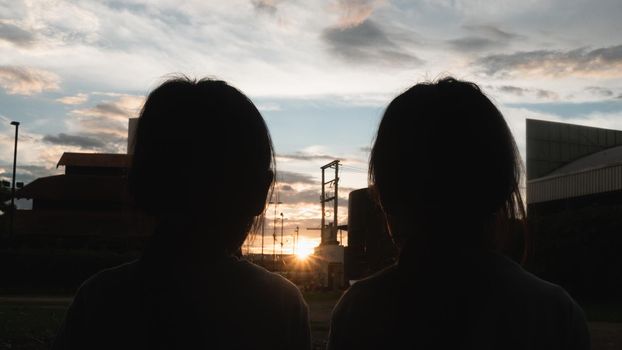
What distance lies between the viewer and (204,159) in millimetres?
1808

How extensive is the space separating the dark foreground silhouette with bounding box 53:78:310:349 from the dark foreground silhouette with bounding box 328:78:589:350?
0.91 ft

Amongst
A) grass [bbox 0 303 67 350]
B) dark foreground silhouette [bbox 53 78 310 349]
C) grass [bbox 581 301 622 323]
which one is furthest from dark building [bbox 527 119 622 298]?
grass [bbox 0 303 67 350]

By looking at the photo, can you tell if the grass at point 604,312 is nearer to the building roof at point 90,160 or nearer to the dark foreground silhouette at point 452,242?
the dark foreground silhouette at point 452,242

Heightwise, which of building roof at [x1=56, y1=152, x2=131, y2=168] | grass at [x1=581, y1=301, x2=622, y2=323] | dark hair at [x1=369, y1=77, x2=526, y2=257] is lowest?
grass at [x1=581, y1=301, x2=622, y2=323]

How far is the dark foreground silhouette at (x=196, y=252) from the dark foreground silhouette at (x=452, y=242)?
0.28 meters

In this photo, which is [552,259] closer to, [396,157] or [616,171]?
[616,171]

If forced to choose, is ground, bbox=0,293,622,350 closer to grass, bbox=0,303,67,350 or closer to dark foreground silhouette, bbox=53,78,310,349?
grass, bbox=0,303,67,350

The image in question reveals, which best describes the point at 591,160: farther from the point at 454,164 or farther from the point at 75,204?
the point at 454,164

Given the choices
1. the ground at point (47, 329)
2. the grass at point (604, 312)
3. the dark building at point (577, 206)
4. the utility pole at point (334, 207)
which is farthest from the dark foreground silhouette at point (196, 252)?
the utility pole at point (334, 207)

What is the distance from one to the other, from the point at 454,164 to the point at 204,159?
663 millimetres

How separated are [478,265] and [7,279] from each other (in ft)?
115

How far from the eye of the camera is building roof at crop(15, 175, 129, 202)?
46812mm

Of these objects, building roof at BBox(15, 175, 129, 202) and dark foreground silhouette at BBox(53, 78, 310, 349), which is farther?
building roof at BBox(15, 175, 129, 202)

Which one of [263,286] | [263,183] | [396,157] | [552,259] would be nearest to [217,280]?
[263,286]
